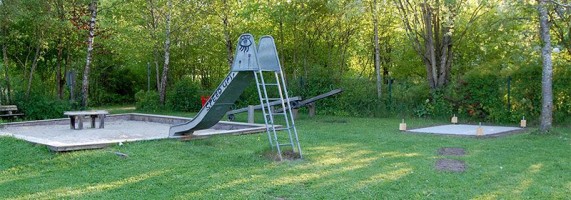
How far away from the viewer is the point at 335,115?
653 inches

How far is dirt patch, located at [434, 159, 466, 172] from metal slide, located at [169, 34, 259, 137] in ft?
9.76

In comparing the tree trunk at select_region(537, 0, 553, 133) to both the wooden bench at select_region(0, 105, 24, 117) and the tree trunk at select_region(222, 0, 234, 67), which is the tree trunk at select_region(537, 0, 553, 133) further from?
the wooden bench at select_region(0, 105, 24, 117)

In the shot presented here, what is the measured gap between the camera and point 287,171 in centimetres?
662

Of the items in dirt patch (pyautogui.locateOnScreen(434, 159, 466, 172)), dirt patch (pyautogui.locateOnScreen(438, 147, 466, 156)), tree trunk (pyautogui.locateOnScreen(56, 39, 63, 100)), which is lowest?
dirt patch (pyautogui.locateOnScreen(434, 159, 466, 172))

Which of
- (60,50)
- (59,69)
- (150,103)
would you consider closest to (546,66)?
(150,103)

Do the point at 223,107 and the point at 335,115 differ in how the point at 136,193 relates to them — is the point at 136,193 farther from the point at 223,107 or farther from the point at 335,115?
the point at 335,115

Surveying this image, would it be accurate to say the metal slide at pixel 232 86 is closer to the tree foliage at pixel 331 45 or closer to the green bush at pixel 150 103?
the tree foliage at pixel 331 45

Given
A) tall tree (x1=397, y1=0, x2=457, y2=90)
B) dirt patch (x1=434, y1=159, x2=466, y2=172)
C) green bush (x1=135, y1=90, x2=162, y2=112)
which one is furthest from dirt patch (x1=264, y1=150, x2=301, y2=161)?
green bush (x1=135, y1=90, x2=162, y2=112)

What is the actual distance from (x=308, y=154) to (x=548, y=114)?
5.29m

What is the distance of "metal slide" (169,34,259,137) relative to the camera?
8.20 m

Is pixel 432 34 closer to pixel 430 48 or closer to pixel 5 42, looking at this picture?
pixel 430 48

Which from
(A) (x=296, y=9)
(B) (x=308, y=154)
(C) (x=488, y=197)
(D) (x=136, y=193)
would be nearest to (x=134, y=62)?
(A) (x=296, y=9)

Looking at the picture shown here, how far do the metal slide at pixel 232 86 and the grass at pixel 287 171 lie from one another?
1.35ft

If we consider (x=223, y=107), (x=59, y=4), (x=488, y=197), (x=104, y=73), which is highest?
(x=59, y=4)
